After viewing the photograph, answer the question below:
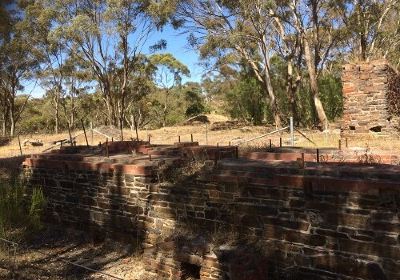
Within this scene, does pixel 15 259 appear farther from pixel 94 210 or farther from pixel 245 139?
pixel 245 139

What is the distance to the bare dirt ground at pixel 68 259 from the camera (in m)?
6.05

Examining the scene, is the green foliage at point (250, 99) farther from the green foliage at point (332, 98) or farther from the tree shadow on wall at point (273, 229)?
the tree shadow on wall at point (273, 229)

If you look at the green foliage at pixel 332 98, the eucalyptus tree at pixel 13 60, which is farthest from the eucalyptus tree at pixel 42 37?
the green foliage at pixel 332 98

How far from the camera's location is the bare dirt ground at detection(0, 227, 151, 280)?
Result: 19.9ft

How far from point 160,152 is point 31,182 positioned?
2929 millimetres

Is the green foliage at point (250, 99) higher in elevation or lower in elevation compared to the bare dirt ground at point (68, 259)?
higher

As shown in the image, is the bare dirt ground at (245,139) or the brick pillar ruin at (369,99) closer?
the bare dirt ground at (245,139)

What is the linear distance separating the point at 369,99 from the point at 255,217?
775 cm

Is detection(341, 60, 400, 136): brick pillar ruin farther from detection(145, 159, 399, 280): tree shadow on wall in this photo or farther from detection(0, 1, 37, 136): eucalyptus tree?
detection(0, 1, 37, 136): eucalyptus tree

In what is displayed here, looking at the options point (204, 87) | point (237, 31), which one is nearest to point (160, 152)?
point (237, 31)

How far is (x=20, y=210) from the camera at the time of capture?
8.12 meters

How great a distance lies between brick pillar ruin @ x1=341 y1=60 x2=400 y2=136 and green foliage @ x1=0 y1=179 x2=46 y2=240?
317 inches

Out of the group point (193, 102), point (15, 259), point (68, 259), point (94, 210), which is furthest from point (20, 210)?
point (193, 102)

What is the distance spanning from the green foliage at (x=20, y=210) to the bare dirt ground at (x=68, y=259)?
269 millimetres
